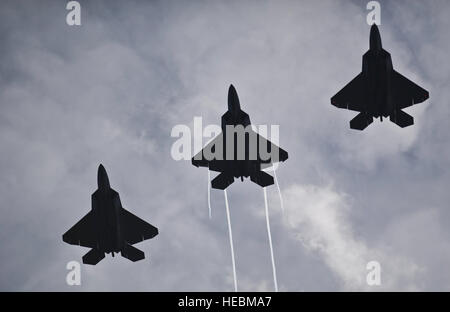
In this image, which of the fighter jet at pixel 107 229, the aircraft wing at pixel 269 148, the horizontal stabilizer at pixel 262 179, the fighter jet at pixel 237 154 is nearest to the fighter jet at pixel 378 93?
the aircraft wing at pixel 269 148

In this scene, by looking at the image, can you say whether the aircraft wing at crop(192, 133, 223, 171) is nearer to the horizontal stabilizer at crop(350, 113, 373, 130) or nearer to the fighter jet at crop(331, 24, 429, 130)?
the fighter jet at crop(331, 24, 429, 130)

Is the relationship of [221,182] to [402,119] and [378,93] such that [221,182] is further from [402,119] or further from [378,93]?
[402,119]

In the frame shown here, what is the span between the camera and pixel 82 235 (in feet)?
197

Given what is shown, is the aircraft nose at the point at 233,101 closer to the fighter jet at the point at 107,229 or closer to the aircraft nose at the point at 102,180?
Answer: the aircraft nose at the point at 102,180

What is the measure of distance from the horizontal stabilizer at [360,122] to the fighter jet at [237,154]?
6.91 meters

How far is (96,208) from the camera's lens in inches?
2195

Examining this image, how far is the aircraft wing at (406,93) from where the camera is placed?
190 ft

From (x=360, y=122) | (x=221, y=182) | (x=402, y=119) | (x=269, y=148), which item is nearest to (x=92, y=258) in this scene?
(x=221, y=182)
